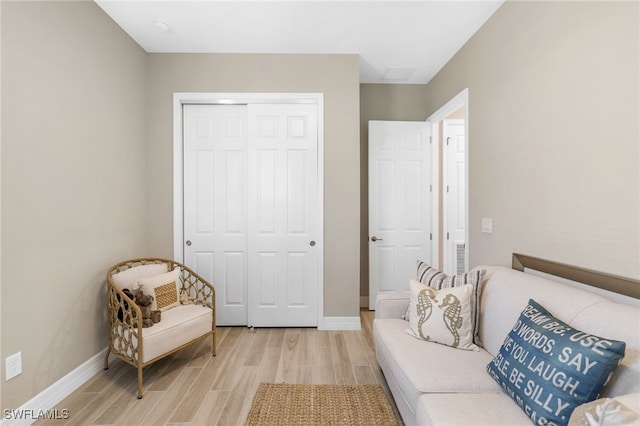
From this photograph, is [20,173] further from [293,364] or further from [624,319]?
[624,319]

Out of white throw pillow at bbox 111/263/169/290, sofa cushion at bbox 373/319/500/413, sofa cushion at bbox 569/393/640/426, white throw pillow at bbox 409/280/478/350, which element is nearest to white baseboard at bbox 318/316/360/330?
sofa cushion at bbox 373/319/500/413

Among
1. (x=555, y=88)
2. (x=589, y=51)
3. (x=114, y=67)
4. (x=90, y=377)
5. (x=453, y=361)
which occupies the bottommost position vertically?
(x=90, y=377)

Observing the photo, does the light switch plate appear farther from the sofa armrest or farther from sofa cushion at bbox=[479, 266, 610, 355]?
the sofa armrest

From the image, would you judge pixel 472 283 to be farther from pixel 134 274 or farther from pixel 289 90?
pixel 134 274

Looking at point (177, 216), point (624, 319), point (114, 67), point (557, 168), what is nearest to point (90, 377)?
point (177, 216)

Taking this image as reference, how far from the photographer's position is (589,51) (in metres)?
1.45

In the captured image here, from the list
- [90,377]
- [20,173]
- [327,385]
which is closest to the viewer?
[20,173]

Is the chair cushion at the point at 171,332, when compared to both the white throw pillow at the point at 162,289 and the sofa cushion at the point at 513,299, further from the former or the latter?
the sofa cushion at the point at 513,299

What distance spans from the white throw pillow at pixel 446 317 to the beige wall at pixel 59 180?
232 centimetres

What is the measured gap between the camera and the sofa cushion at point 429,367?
1.30m

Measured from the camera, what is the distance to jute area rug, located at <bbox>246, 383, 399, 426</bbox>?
→ 5.29 ft

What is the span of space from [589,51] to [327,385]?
2.51 m

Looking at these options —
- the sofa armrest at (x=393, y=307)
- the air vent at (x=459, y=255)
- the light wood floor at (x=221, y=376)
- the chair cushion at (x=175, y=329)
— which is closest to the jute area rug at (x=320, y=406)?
the light wood floor at (x=221, y=376)

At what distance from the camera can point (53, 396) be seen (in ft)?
5.83
